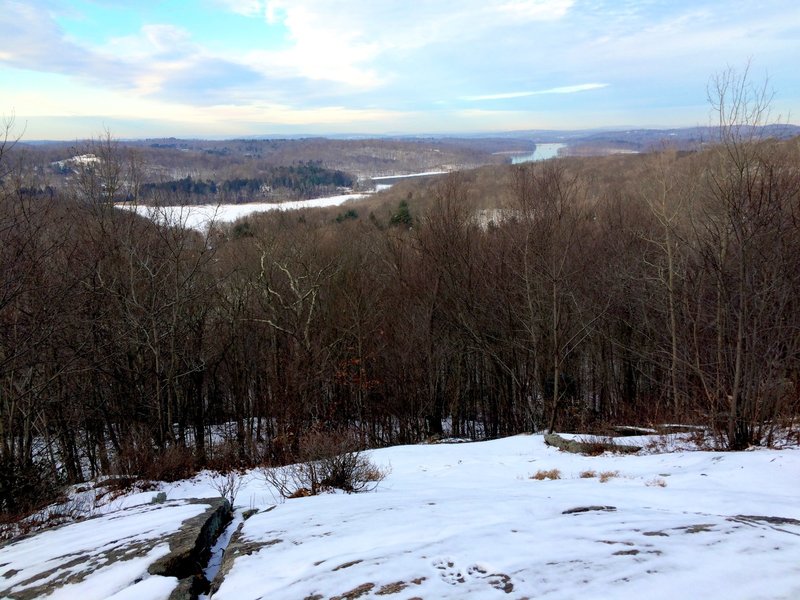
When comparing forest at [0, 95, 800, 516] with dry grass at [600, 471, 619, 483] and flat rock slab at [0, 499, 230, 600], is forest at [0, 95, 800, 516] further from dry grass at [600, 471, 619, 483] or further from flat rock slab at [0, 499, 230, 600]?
flat rock slab at [0, 499, 230, 600]

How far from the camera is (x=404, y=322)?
20359mm

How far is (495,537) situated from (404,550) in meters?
0.76

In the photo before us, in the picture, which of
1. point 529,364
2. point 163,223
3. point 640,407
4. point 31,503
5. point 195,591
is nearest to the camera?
point 195,591

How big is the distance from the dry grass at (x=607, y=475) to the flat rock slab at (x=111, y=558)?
532 centimetres

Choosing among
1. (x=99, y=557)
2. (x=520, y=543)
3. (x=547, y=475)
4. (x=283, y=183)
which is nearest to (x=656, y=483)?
(x=547, y=475)

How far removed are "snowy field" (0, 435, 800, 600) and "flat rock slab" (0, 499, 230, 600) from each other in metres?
0.03

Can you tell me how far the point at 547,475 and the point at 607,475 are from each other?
1.01 metres

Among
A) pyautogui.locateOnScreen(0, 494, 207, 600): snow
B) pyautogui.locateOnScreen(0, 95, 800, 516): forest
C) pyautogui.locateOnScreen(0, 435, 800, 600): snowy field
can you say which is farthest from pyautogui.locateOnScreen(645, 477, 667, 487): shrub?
pyautogui.locateOnScreen(0, 494, 207, 600): snow

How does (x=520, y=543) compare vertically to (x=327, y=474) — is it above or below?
above

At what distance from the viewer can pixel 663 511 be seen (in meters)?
4.56

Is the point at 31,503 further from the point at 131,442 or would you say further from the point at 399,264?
the point at 399,264

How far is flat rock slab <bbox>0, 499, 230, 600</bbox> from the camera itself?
3.63 m

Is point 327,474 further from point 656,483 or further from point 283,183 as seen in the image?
point 283,183

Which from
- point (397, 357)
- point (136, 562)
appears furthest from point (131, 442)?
point (136, 562)
